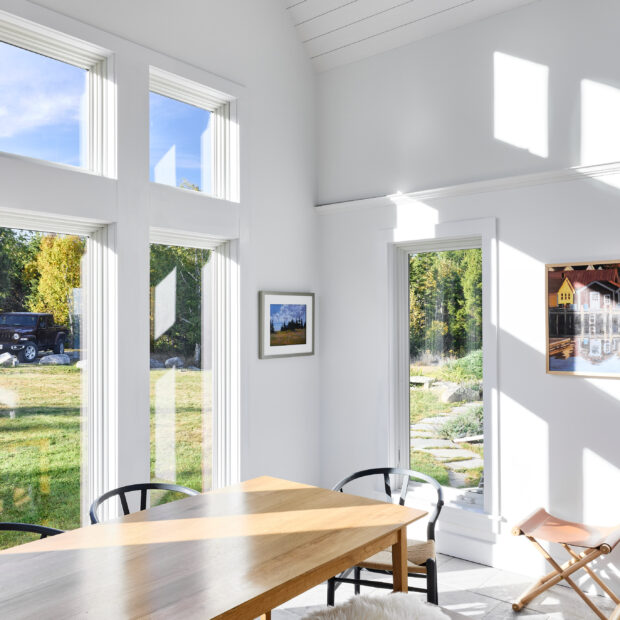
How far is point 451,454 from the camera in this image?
159 inches

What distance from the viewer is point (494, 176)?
12.3 ft

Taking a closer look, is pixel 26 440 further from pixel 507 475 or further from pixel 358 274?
pixel 507 475

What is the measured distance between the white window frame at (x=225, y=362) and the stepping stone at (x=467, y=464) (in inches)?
58.5

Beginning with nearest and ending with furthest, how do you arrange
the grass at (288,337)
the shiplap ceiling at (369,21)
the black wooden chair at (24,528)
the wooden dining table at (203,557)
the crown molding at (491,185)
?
the wooden dining table at (203,557) < the black wooden chair at (24,528) < the crown molding at (491,185) < the shiplap ceiling at (369,21) < the grass at (288,337)

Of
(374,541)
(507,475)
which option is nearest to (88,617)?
(374,541)

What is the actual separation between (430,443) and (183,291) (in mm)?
2056

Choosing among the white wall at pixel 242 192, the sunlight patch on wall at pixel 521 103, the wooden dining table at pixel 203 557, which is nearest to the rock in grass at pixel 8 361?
the white wall at pixel 242 192

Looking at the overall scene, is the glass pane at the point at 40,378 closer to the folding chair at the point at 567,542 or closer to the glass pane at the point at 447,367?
the glass pane at the point at 447,367

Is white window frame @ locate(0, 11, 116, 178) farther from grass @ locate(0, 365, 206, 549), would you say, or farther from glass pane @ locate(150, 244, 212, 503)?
grass @ locate(0, 365, 206, 549)

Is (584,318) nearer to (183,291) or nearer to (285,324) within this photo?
(285,324)

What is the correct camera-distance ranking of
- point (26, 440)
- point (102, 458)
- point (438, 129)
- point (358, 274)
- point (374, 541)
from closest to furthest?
point (374, 541) → point (26, 440) → point (102, 458) → point (438, 129) → point (358, 274)

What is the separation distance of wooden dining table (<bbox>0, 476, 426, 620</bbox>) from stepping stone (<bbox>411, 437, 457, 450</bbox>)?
61.6 inches

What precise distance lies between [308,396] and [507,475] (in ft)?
5.19

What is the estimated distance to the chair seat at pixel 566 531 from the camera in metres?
2.91
